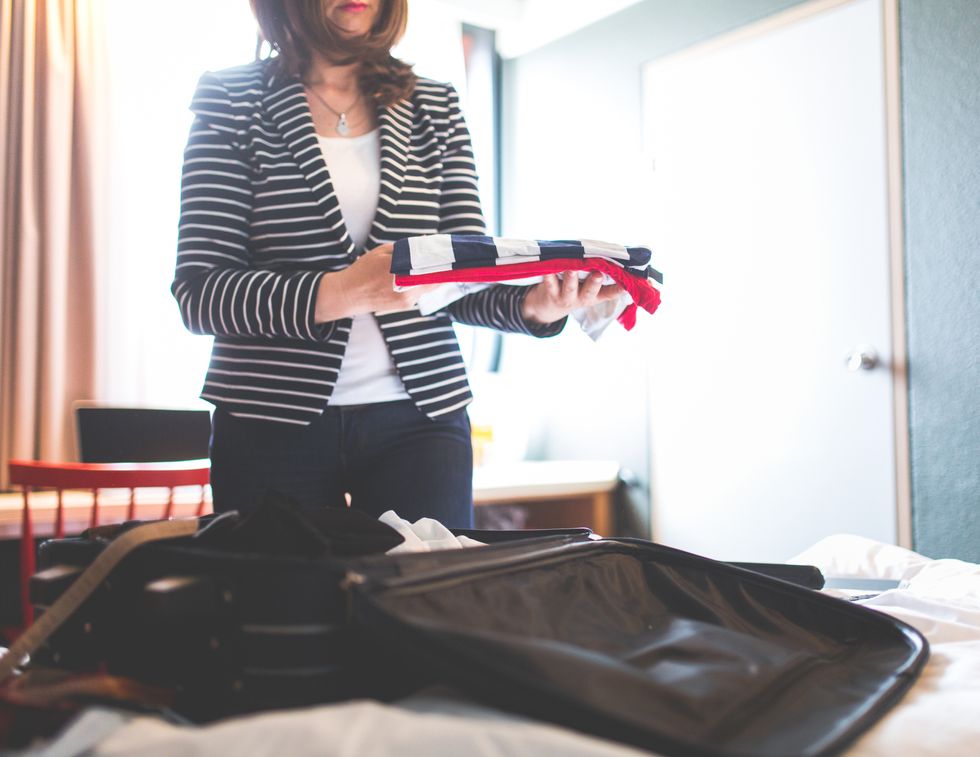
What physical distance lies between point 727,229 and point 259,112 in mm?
1886

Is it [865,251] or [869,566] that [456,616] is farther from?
[865,251]

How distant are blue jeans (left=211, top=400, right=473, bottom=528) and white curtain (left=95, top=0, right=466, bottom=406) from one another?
175cm

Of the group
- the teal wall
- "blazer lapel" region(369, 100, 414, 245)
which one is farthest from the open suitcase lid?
the teal wall

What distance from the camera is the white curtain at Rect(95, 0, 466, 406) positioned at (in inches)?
105

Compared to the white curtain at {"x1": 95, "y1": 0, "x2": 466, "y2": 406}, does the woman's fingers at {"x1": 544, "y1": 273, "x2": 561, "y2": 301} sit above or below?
below

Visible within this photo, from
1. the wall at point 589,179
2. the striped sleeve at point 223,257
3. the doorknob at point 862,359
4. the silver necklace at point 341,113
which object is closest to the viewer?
the striped sleeve at point 223,257

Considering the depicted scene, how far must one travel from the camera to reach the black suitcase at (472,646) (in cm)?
47

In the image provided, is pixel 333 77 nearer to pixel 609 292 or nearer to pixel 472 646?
pixel 609 292

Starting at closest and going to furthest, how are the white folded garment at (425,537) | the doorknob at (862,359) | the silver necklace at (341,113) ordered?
the white folded garment at (425,537), the silver necklace at (341,113), the doorknob at (862,359)

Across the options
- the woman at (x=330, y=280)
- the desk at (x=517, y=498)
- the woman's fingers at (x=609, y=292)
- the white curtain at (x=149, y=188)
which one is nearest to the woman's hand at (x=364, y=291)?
the woman at (x=330, y=280)

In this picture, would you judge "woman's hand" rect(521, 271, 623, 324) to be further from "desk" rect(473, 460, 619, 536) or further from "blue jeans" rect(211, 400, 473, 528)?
"desk" rect(473, 460, 619, 536)

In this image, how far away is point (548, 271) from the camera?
977 millimetres

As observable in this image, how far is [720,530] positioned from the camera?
278 centimetres

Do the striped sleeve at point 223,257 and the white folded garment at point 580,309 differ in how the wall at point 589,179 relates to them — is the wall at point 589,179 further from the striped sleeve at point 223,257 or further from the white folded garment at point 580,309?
the striped sleeve at point 223,257
